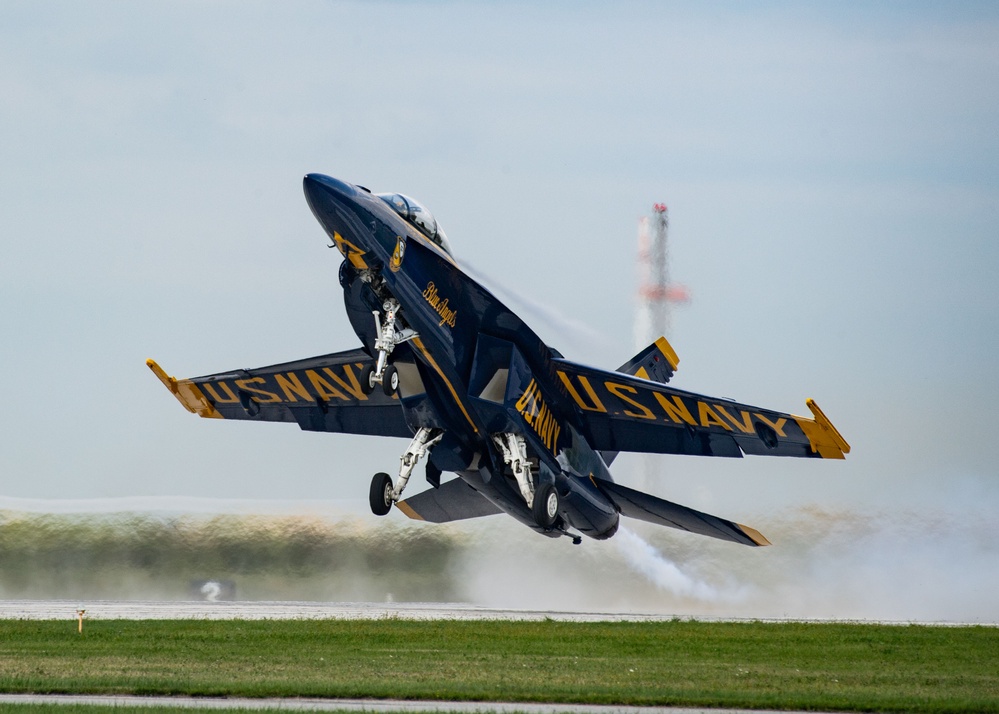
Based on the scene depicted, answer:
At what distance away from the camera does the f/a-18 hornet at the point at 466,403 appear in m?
23.9

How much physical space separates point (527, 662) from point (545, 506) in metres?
4.12

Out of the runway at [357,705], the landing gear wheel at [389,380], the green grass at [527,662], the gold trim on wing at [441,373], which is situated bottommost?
the runway at [357,705]

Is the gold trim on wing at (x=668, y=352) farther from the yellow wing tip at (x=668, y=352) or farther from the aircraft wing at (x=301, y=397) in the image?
the aircraft wing at (x=301, y=397)

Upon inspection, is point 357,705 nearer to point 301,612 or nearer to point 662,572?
point 301,612

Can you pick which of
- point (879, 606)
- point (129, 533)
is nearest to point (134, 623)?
point (129, 533)

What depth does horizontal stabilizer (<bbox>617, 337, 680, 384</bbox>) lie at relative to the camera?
1287 inches

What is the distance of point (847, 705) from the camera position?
738 inches

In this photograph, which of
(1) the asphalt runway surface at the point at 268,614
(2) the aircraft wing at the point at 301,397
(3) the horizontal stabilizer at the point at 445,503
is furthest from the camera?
(3) the horizontal stabilizer at the point at 445,503

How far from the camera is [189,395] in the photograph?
30906 millimetres

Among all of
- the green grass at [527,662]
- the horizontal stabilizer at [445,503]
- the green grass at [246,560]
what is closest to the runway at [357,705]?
the green grass at [527,662]

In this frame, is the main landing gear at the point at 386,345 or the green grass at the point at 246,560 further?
the green grass at the point at 246,560

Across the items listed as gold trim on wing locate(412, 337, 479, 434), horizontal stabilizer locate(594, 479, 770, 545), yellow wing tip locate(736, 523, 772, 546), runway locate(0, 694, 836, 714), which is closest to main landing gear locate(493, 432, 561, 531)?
gold trim on wing locate(412, 337, 479, 434)

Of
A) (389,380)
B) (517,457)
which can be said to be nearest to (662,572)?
(517,457)

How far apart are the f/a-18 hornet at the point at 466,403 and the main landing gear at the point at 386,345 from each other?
1.2 inches
